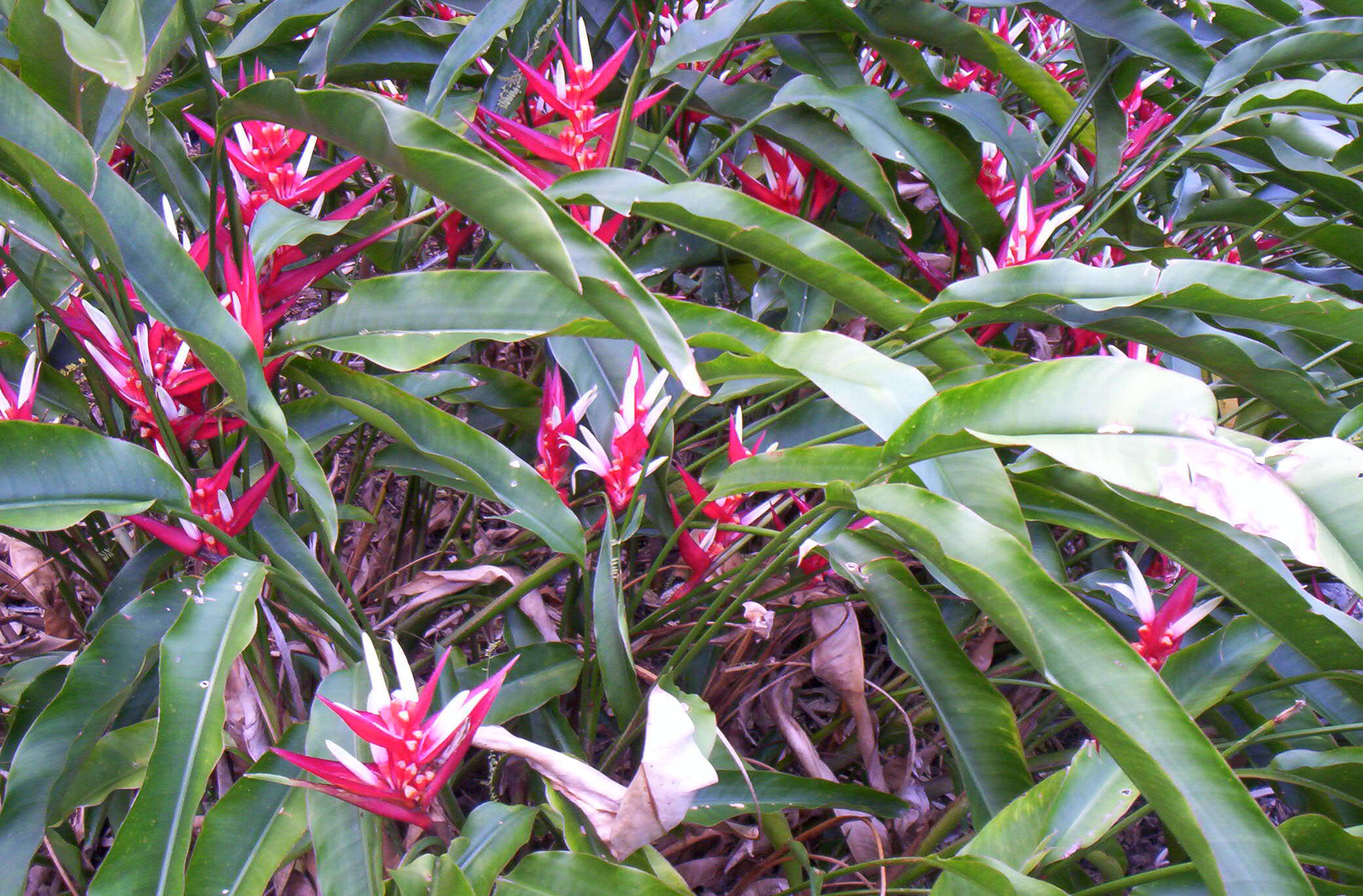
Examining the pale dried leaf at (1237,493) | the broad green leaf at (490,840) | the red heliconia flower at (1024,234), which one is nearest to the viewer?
the pale dried leaf at (1237,493)

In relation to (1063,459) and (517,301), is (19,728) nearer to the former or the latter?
(517,301)

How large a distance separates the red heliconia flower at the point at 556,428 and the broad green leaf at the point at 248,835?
32 cm

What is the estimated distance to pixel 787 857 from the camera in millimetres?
951

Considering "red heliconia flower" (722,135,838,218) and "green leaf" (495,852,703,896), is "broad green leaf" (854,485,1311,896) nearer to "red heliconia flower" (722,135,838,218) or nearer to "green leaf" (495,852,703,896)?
"green leaf" (495,852,703,896)

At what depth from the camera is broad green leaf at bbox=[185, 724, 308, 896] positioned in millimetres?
656

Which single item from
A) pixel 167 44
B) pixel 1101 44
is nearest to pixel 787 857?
pixel 167 44

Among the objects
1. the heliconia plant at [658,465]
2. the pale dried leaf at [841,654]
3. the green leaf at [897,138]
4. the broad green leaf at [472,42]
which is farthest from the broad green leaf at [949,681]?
the broad green leaf at [472,42]

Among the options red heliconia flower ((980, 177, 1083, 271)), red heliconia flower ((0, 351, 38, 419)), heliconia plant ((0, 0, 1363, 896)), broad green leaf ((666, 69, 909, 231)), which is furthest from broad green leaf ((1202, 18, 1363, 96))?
red heliconia flower ((0, 351, 38, 419))

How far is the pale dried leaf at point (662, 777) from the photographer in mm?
583

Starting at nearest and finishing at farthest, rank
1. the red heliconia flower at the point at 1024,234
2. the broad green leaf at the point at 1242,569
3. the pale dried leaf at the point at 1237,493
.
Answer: the pale dried leaf at the point at 1237,493 < the broad green leaf at the point at 1242,569 < the red heliconia flower at the point at 1024,234

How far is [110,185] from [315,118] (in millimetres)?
209

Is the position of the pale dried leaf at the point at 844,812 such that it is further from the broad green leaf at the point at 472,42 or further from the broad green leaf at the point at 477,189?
the broad green leaf at the point at 472,42

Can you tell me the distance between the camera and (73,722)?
0.71m

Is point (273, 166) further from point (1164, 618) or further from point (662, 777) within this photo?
point (1164, 618)
